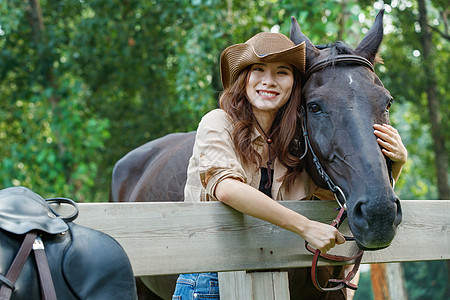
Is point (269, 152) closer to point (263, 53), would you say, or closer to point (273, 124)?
point (273, 124)

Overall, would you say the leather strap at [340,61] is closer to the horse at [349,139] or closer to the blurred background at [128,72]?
the horse at [349,139]

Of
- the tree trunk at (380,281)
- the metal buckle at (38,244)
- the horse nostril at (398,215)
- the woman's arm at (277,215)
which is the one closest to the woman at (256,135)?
the woman's arm at (277,215)

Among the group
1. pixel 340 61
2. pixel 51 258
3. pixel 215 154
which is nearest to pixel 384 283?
pixel 340 61

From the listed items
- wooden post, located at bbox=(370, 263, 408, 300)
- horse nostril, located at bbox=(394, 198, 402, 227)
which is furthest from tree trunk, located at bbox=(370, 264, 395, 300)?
horse nostril, located at bbox=(394, 198, 402, 227)

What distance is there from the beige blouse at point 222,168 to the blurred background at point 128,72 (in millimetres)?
3678

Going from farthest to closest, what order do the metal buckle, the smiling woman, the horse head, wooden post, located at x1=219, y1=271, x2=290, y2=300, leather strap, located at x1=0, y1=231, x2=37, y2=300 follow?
the smiling woman < wooden post, located at x1=219, y1=271, x2=290, y2=300 < the horse head < the metal buckle < leather strap, located at x1=0, y1=231, x2=37, y2=300

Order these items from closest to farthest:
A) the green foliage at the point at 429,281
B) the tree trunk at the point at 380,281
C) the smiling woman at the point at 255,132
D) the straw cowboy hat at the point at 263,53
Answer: the smiling woman at the point at 255,132 < the straw cowboy hat at the point at 263,53 < the tree trunk at the point at 380,281 < the green foliage at the point at 429,281

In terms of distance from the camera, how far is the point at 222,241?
6.49ft

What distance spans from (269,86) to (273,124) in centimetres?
18

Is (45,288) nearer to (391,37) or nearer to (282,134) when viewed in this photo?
(282,134)

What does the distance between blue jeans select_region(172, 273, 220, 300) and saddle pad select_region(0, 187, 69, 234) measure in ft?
3.38

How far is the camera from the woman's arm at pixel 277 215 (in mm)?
1954

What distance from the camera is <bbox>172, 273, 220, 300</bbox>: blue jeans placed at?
2.35 metres

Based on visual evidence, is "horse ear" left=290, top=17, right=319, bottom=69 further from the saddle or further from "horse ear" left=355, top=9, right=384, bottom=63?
the saddle
